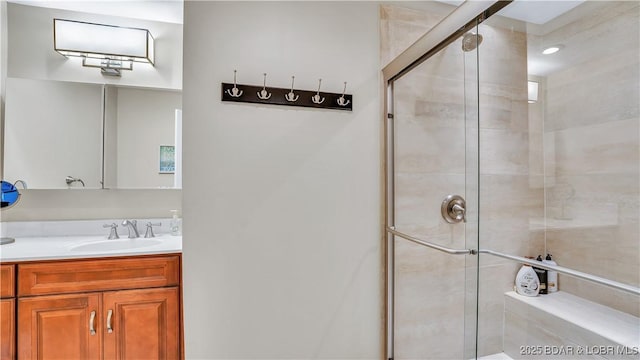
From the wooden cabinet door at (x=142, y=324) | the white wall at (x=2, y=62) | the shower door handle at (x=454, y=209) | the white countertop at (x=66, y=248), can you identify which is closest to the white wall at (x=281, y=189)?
the wooden cabinet door at (x=142, y=324)

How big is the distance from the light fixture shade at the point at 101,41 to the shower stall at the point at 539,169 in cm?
172

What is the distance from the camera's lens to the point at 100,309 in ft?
5.02

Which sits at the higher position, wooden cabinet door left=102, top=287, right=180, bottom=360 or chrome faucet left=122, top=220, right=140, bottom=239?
chrome faucet left=122, top=220, right=140, bottom=239

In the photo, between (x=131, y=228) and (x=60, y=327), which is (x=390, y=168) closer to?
(x=131, y=228)

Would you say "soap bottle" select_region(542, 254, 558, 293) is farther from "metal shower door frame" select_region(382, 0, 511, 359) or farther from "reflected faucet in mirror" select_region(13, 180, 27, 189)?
"reflected faucet in mirror" select_region(13, 180, 27, 189)

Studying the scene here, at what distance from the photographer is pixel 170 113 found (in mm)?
2074

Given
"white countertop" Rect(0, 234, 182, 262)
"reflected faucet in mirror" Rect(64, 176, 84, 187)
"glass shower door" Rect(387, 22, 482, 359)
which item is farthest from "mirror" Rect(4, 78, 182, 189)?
"glass shower door" Rect(387, 22, 482, 359)

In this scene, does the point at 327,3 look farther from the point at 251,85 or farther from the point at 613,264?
the point at 613,264

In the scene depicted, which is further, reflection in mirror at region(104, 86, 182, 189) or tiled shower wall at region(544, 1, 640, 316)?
reflection in mirror at region(104, 86, 182, 189)

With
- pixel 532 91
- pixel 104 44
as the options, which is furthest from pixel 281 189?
pixel 104 44

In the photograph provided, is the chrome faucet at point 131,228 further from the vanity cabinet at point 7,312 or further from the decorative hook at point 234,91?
the decorative hook at point 234,91

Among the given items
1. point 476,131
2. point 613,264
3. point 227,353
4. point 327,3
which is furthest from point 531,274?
point 327,3

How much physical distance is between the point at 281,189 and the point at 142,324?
0.98m

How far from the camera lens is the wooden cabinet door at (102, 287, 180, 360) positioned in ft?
5.05
